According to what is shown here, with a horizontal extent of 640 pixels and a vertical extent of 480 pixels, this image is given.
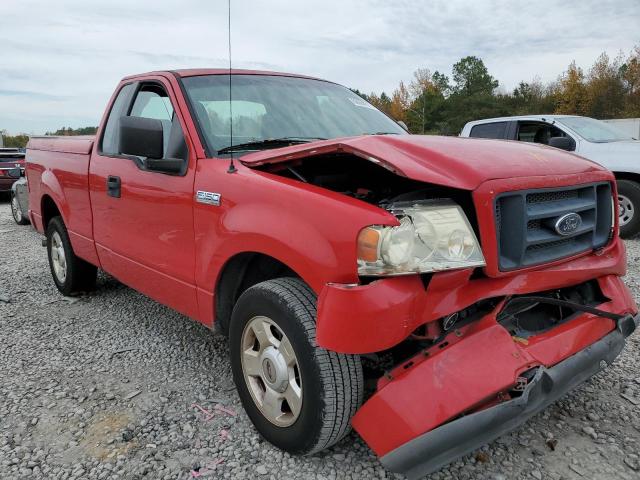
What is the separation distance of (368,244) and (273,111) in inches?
62.4

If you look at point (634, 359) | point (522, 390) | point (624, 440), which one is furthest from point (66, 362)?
point (634, 359)

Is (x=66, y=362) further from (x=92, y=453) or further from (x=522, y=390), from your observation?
(x=522, y=390)

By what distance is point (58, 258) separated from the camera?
494 cm

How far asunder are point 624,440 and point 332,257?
172cm

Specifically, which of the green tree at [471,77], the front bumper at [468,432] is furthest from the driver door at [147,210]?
the green tree at [471,77]

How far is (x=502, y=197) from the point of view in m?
2.00

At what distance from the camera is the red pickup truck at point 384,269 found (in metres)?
1.86

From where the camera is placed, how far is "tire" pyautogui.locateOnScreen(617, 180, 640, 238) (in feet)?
22.2

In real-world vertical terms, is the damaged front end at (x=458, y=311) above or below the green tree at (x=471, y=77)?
below

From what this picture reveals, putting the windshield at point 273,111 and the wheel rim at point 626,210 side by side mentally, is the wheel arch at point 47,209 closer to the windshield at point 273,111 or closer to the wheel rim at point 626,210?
the windshield at point 273,111

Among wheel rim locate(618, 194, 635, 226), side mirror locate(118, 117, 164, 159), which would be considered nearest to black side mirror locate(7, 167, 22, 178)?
side mirror locate(118, 117, 164, 159)

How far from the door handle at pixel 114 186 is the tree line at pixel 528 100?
114ft

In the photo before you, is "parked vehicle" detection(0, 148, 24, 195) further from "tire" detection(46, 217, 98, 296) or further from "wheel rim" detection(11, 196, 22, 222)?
"tire" detection(46, 217, 98, 296)

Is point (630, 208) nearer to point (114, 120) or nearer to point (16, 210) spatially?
point (114, 120)
